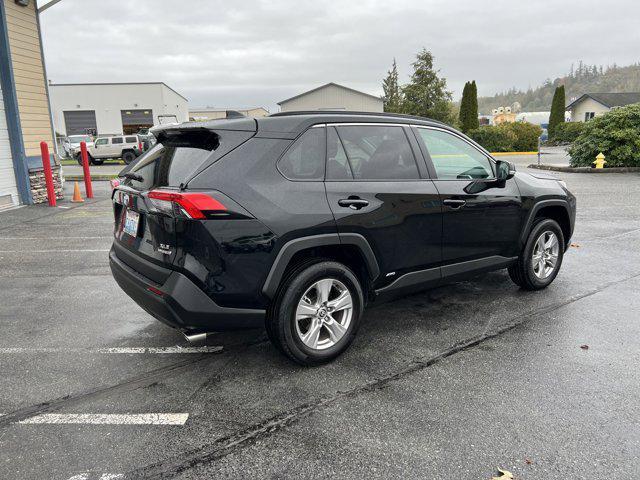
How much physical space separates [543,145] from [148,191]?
43.1m

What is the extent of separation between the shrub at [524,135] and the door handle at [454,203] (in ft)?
103

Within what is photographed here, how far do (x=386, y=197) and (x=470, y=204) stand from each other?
999 mm

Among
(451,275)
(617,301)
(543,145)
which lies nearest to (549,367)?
(451,275)

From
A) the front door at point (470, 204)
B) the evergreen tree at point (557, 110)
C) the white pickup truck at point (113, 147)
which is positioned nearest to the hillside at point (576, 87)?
the evergreen tree at point (557, 110)

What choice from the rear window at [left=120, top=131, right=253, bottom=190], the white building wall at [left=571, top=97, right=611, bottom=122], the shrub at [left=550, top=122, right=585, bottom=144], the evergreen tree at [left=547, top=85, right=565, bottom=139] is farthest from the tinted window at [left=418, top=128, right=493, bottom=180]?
the white building wall at [left=571, top=97, right=611, bottom=122]

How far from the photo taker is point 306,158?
3.41m

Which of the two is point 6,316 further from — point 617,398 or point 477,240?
point 617,398

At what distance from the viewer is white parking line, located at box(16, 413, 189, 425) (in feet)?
9.34

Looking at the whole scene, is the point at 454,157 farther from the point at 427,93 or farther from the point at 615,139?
the point at 427,93

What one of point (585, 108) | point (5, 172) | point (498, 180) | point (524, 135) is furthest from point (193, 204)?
→ point (585, 108)

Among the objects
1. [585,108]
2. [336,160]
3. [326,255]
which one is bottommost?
[326,255]

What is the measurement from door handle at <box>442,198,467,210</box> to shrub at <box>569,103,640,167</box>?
16.7 meters

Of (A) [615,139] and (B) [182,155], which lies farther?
(A) [615,139]

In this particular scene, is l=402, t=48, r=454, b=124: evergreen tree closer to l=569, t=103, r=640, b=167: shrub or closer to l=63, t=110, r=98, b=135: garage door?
l=569, t=103, r=640, b=167: shrub
